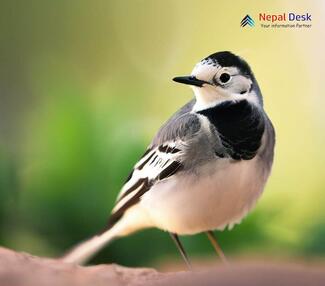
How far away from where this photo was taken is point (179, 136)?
164 cm

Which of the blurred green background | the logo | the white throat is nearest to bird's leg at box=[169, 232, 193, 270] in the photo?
the blurred green background

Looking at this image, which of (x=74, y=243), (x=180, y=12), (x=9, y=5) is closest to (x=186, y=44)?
(x=180, y=12)

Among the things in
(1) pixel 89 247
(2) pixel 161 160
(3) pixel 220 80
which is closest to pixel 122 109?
(2) pixel 161 160

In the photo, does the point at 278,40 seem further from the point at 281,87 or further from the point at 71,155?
the point at 71,155

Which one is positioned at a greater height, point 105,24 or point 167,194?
point 105,24

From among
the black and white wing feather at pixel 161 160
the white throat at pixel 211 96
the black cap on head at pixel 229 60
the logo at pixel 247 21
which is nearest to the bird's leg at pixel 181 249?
the black and white wing feather at pixel 161 160

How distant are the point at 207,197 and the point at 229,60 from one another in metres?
0.39

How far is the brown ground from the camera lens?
61.4 inches

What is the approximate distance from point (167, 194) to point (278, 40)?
57cm

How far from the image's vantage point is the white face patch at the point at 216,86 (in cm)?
161

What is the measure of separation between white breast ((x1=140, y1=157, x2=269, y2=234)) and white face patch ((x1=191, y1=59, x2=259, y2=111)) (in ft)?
0.58

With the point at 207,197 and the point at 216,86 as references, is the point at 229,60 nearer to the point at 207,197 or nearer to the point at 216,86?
the point at 216,86

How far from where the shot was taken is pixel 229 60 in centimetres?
165

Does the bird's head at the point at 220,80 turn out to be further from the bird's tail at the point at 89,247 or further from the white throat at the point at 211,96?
the bird's tail at the point at 89,247
